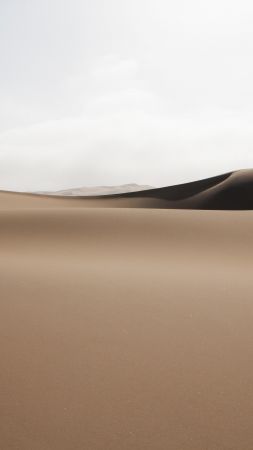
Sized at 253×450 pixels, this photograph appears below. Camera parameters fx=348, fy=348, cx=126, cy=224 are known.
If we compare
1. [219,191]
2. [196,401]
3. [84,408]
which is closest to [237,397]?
[196,401]

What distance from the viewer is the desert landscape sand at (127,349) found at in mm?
1441

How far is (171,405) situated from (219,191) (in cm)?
1528

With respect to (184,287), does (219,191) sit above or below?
above

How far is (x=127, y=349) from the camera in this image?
2068 mm

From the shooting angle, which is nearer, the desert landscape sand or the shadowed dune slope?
the desert landscape sand

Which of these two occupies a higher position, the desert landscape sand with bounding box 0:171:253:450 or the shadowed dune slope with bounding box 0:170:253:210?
the shadowed dune slope with bounding box 0:170:253:210

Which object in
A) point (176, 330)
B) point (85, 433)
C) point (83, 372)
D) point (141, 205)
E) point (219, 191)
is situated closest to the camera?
point (85, 433)

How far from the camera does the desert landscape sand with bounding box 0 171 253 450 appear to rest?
56.7 inches

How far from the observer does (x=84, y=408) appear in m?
1.56

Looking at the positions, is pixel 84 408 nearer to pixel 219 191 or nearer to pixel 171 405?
pixel 171 405

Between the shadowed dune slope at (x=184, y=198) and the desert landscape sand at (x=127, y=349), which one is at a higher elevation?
the shadowed dune slope at (x=184, y=198)

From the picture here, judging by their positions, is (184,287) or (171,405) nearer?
(171,405)

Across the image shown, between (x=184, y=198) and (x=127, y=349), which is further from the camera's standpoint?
(x=184, y=198)

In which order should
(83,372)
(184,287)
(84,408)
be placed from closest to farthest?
1. (84,408)
2. (83,372)
3. (184,287)
